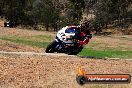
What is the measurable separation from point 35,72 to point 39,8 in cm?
7678

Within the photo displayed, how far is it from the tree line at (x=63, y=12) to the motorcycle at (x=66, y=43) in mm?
62219

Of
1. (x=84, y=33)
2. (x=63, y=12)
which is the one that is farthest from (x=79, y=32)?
(x=63, y=12)

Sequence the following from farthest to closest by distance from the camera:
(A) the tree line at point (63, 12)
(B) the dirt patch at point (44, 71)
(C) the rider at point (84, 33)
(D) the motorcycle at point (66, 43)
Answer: (A) the tree line at point (63, 12), (C) the rider at point (84, 33), (D) the motorcycle at point (66, 43), (B) the dirt patch at point (44, 71)

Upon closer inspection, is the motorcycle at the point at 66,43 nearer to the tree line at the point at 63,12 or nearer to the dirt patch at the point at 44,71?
the dirt patch at the point at 44,71

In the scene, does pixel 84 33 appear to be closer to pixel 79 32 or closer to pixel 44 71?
pixel 79 32

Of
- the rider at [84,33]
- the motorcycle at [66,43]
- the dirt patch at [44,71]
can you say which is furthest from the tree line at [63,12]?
the dirt patch at [44,71]

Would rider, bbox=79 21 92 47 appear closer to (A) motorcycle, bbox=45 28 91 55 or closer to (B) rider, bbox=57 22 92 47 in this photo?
(B) rider, bbox=57 22 92 47

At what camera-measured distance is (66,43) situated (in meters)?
21.0

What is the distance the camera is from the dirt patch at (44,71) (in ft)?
40.9

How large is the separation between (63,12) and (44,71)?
264ft

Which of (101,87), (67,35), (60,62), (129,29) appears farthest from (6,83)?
(129,29)

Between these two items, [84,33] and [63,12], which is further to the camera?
[63,12]

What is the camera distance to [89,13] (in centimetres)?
9869

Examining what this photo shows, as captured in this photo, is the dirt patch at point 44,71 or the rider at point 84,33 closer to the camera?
the dirt patch at point 44,71
